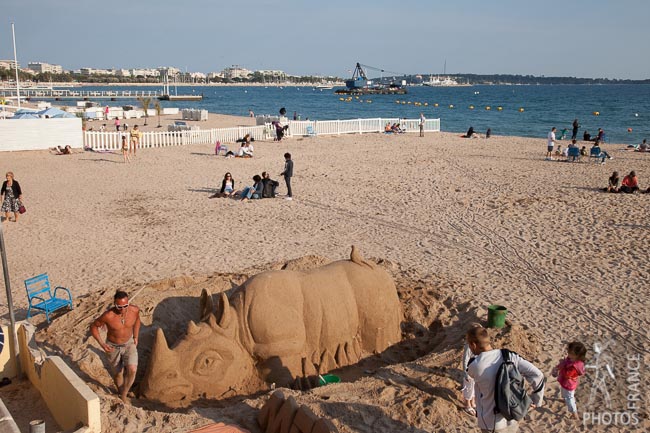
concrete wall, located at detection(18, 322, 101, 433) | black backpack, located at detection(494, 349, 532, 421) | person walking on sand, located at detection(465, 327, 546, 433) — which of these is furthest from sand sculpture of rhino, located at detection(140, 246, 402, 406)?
black backpack, located at detection(494, 349, 532, 421)

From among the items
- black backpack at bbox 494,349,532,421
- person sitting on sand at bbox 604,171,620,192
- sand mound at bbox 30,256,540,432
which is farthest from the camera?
person sitting on sand at bbox 604,171,620,192

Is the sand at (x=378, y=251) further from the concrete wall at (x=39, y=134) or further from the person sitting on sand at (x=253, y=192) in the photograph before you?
the concrete wall at (x=39, y=134)

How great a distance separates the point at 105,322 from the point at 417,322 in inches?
202

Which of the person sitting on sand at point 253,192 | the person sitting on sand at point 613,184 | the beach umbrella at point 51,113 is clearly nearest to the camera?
the person sitting on sand at point 253,192

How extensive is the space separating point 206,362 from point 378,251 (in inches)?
262

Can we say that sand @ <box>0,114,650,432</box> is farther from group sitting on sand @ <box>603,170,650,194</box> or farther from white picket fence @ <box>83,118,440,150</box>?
white picket fence @ <box>83,118,440,150</box>

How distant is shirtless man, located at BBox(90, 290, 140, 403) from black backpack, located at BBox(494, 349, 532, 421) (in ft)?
14.7

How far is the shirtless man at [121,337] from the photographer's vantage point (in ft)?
22.8

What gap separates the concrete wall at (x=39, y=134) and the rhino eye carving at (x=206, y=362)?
24034mm

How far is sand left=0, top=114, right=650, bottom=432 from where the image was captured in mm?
7148

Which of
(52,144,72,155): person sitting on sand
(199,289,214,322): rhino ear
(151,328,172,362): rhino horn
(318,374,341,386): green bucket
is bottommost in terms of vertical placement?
(318,374,341,386): green bucket

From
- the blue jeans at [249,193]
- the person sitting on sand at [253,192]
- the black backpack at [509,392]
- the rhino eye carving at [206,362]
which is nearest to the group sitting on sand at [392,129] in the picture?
the person sitting on sand at [253,192]

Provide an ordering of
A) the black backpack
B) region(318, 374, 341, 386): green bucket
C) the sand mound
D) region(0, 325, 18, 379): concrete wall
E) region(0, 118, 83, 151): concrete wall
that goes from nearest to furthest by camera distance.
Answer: the black backpack
the sand mound
region(0, 325, 18, 379): concrete wall
region(318, 374, 341, 386): green bucket
region(0, 118, 83, 151): concrete wall

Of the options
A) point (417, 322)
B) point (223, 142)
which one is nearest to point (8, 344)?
point (417, 322)
